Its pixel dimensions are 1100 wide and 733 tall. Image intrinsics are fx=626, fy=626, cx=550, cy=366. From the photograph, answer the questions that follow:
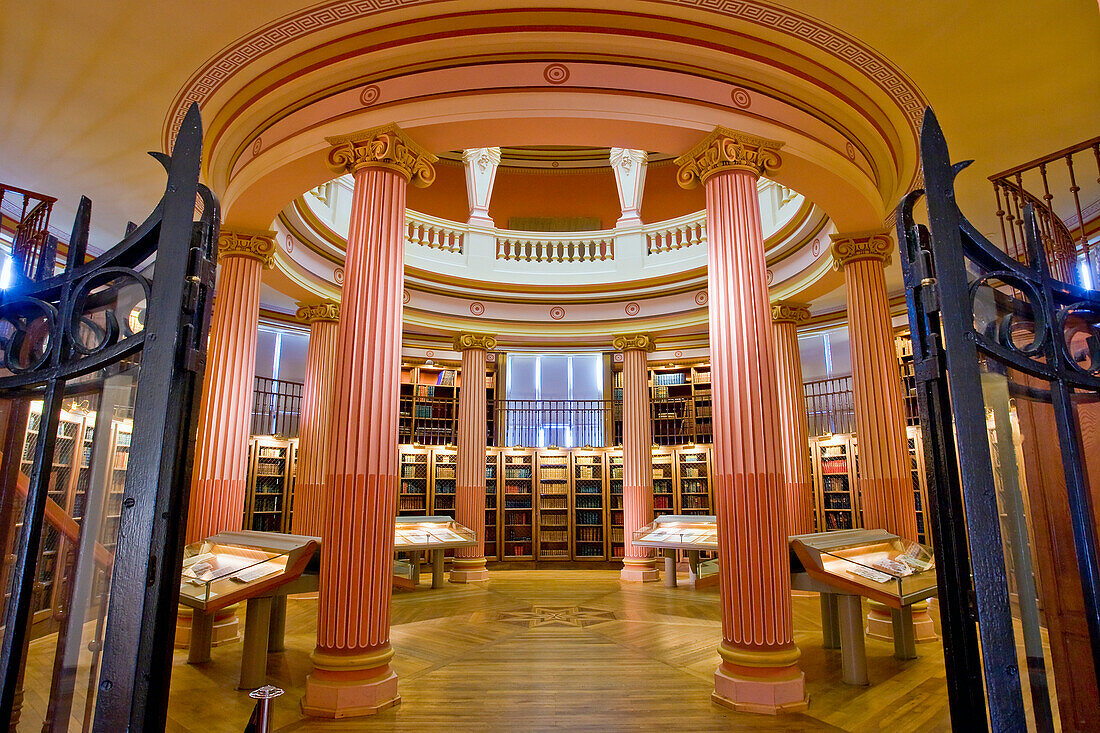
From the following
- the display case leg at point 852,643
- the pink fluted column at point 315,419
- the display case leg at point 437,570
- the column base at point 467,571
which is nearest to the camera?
the display case leg at point 852,643

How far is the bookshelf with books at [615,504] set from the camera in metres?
11.9

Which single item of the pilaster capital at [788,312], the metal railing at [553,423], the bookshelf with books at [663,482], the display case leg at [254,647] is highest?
the pilaster capital at [788,312]

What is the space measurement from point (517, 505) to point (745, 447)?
8085 mm

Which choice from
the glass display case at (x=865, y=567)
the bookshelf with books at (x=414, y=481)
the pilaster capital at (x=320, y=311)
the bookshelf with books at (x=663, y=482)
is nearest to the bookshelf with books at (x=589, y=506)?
the bookshelf with books at (x=663, y=482)

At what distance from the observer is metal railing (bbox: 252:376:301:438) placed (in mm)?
11094

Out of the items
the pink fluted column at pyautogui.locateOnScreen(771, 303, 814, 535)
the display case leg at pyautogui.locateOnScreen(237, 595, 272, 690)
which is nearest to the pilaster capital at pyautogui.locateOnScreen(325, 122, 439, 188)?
the display case leg at pyautogui.locateOnScreen(237, 595, 272, 690)

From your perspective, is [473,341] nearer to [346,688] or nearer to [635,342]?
[635,342]

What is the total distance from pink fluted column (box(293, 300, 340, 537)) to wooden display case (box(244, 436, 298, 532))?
1899 mm

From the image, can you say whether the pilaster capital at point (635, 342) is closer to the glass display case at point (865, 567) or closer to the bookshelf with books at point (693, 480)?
the bookshelf with books at point (693, 480)

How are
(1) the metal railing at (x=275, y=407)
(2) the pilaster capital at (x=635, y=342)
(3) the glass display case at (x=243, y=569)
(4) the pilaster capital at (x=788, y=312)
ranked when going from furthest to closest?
(1) the metal railing at (x=275, y=407) < (2) the pilaster capital at (x=635, y=342) < (4) the pilaster capital at (x=788, y=312) < (3) the glass display case at (x=243, y=569)

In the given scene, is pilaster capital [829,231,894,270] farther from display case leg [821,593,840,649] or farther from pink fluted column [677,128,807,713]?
display case leg [821,593,840,649]

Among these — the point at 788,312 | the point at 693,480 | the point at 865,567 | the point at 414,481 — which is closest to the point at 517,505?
the point at 414,481

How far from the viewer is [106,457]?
132 cm

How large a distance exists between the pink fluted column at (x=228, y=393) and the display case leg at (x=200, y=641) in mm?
752
